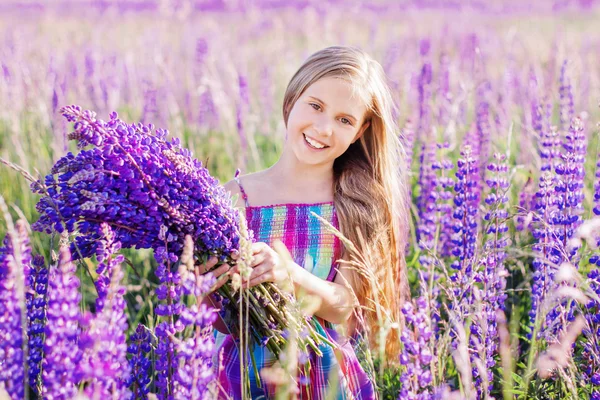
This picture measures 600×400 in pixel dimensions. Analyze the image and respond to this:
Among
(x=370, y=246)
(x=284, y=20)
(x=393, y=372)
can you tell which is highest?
(x=284, y=20)

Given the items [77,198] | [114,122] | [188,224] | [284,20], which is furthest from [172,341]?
[284,20]

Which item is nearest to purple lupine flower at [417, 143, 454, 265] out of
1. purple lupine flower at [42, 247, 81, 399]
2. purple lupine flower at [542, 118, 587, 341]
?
purple lupine flower at [542, 118, 587, 341]

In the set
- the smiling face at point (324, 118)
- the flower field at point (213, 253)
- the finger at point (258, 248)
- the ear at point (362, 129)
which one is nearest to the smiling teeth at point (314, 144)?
the smiling face at point (324, 118)

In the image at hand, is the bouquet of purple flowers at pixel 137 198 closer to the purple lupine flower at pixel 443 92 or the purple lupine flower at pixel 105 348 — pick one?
the purple lupine flower at pixel 105 348

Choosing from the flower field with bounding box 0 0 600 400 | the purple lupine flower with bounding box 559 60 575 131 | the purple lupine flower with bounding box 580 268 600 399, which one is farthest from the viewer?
the purple lupine flower with bounding box 559 60 575 131

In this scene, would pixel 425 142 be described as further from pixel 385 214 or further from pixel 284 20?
pixel 284 20

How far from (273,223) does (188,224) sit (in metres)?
0.82

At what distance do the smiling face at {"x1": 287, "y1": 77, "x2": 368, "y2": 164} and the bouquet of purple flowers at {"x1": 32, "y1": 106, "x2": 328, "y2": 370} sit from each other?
2.54ft

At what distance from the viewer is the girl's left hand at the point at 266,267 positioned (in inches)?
84.3

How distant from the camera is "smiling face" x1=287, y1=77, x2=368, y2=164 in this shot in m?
2.71

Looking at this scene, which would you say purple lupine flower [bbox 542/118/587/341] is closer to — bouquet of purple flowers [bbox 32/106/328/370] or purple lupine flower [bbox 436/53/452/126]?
bouquet of purple flowers [bbox 32/106/328/370]

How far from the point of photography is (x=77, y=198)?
6.06 feet

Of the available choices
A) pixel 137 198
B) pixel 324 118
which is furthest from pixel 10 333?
pixel 324 118

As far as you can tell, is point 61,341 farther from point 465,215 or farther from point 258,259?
point 465,215
